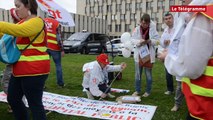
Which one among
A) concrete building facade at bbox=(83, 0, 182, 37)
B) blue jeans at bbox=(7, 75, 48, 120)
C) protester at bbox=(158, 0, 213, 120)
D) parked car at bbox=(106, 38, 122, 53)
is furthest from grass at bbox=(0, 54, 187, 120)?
concrete building facade at bbox=(83, 0, 182, 37)

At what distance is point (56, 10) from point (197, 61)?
419 cm

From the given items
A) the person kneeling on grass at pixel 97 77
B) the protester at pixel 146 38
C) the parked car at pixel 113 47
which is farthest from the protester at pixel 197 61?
the parked car at pixel 113 47

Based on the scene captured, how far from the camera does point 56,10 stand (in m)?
5.48

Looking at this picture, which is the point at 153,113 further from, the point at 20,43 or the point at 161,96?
the point at 20,43

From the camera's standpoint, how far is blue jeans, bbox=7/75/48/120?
298 cm

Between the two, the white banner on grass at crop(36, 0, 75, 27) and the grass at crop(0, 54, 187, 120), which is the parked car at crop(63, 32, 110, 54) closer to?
the grass at crop(0, 54, 187, 120)

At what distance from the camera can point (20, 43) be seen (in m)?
2.98

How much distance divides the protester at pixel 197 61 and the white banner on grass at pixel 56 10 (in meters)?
3.88

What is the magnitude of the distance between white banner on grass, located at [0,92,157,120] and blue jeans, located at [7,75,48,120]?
1540 millimetres

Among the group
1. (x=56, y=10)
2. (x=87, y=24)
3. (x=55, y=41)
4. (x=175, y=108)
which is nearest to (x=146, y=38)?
(x=175, y=108)

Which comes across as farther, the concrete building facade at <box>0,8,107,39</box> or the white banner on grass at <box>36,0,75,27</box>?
the concrete building facade at <box>0,8,107,39</box>

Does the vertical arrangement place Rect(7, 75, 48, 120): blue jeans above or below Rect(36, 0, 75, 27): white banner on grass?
below

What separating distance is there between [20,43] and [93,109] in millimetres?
2265

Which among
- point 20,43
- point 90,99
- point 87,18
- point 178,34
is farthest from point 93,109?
point 87,18
